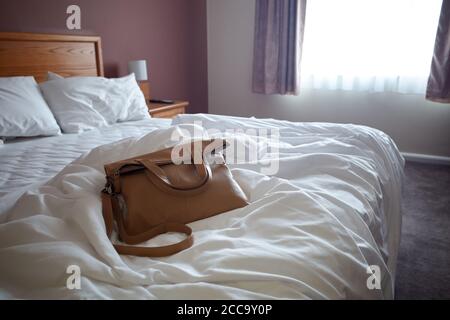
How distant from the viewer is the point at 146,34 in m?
3.18

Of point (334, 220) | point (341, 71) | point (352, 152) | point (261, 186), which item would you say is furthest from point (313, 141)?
point (341, 71)

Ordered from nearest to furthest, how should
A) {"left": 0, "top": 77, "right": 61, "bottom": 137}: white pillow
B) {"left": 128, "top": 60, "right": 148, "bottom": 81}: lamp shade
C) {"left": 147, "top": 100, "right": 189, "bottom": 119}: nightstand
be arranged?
{"left": 0, "top": 77, "right": 61, "bottom": 137}: white pillow
{"left": 147, "top": 100, "right": 189, "bottom": 119}: nightstand
{"left": 128, "top": 60, "right": 148, "bottom": 81}: lamp shade

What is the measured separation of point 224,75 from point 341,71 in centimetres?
127

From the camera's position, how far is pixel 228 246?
28.7 inches

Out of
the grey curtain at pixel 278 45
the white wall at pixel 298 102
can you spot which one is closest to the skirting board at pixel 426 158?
the white wall at pixel 298 102

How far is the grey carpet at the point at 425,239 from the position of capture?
1541 millimetres

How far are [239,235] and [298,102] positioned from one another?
9.95ft

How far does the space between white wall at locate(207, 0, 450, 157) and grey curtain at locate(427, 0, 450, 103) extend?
18cm

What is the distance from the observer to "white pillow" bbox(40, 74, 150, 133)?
2.04m

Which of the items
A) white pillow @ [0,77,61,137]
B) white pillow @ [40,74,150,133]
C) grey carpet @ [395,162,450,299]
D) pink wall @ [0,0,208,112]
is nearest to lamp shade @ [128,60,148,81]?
pink wall @ [0,0,208,112]

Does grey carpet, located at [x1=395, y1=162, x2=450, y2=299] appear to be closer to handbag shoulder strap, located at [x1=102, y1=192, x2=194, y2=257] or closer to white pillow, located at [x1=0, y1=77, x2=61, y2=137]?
handbag shoulder strap, located at [x1=102, y1=192, x2=194, y2=257]

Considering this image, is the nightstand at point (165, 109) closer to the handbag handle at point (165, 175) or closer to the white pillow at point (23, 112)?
the white pillow at point (23, 112)

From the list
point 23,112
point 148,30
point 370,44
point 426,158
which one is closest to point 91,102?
point 23,112
